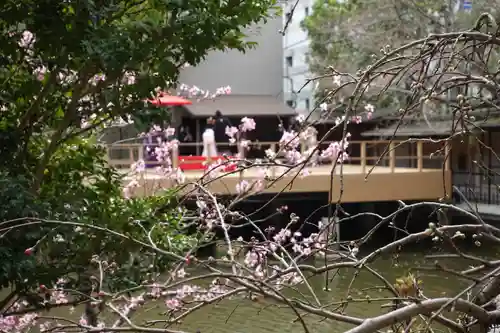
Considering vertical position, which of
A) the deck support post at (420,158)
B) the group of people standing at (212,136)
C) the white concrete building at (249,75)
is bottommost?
the deck support post at (420,158)

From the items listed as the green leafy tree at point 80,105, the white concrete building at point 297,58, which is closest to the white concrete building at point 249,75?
the white concrete building at point 297,58

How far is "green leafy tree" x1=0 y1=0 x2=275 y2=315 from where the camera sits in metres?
3.36

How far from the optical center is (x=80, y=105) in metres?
3.96

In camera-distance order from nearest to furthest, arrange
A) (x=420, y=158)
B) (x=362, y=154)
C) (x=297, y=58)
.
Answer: (x=362, y=154) < (x=420, y=158) < (x=297, y=58)

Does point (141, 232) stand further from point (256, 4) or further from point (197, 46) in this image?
point (256, 4)

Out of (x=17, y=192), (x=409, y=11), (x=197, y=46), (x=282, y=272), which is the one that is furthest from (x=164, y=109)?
(x=409, y=11)

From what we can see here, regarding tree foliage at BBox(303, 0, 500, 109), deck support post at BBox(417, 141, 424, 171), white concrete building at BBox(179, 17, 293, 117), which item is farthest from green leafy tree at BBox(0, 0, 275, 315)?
white concrete building at BBox(179, 17, 293, 117)

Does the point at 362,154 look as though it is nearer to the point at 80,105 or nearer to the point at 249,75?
the point at 249,75

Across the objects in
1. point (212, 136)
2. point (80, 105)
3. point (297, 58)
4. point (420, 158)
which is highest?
point (297, 58)

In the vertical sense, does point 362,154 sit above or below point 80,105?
below

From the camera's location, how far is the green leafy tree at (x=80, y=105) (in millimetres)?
3357

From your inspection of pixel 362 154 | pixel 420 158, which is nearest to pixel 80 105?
pixel 362 154

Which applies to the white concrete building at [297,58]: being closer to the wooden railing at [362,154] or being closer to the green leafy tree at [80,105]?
the wooden railing at [362,154]

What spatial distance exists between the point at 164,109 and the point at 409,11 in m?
9.52
